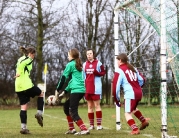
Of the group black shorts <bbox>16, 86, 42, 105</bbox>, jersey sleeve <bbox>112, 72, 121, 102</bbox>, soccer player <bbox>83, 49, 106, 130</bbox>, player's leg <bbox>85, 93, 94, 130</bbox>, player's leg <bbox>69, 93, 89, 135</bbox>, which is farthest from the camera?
player's leg <bbox>85, 93, 94, 130</bbox>

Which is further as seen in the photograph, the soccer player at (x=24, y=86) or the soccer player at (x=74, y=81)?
the soccer player at (x=24, y=86)

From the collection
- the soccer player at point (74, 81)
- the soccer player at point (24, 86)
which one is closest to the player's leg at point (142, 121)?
the soccer player at point (74, 81)

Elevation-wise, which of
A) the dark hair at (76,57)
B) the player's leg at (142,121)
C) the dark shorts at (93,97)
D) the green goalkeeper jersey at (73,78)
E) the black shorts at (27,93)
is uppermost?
the dark hair at (76,57)

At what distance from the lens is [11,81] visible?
28453 millimetres

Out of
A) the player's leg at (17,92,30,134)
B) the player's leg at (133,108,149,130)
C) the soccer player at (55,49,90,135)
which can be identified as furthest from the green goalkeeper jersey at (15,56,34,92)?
the player's leg at (133,108,149,130)

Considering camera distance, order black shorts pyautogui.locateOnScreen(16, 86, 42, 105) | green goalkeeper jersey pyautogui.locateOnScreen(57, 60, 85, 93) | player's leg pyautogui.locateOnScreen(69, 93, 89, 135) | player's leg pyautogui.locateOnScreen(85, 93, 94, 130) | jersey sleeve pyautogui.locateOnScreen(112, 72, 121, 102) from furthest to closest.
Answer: player's leg pyautogui.locateOnScreen(85, 93, 94, 130) < black shorts pyautogui.locateOnScreen(16, 86, 42, 105) < green goalkeeper jersey pyautogui.locateOnScreen(57, 60, 85, 93) < player's leg pyautogui.locateOnScreen(69, 93, 89, 135) < jersey sleeve pyautogui.locateOnScreen(112, 72, 121, 102)

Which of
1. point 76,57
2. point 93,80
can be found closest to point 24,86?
point 76,57

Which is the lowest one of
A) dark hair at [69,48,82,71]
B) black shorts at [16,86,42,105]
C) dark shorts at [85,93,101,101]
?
dark shorts at [85,93,101,101]

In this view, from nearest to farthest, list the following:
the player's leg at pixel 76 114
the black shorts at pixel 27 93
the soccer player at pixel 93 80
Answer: the player's leg at pixel 76 114
the black shorts at pixel 27 93
the soccer player at pixel 93 80

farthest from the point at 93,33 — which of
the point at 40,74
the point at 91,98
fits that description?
the point at 91,98

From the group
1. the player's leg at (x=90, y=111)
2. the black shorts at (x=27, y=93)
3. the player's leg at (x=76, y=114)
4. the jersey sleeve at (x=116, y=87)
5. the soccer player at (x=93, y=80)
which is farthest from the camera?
the player's leg at (x=90, y=111)

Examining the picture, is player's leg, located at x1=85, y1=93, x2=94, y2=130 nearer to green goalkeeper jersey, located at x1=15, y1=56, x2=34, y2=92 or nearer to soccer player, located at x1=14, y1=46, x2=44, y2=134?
soccer player, located at x1=14, y1=46, x2=44, y2=134

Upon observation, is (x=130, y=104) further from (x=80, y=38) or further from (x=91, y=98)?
(x=80, y=38)

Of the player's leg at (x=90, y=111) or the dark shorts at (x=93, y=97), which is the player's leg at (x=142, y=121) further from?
the player's leg at (x=90, y=111)
